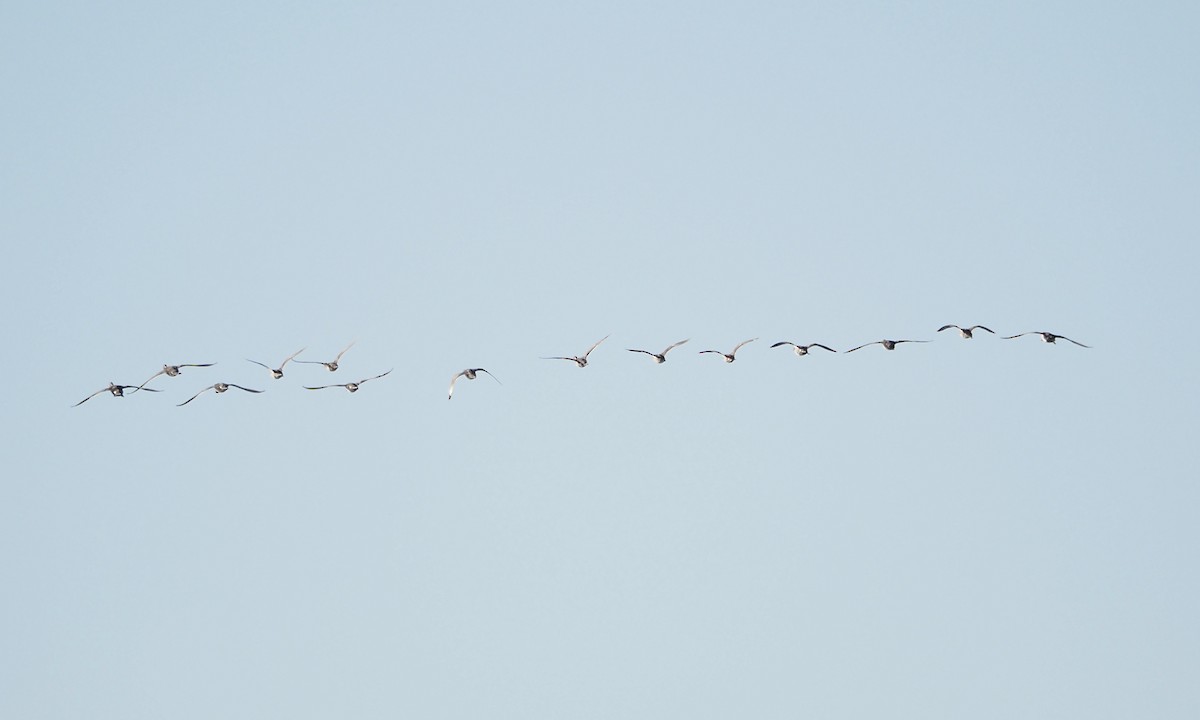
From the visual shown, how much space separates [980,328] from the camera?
4724 inches

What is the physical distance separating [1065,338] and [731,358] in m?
15.1

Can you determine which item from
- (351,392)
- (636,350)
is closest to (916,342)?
(636,350)

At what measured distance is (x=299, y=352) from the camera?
118 metres

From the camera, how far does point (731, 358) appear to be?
123 m

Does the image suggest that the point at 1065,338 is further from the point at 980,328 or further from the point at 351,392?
the point at 351,392

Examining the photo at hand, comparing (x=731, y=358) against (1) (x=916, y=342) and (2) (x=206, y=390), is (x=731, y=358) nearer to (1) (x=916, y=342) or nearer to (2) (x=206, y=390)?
(1) (x=916, y=342)

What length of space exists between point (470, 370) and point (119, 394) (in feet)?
57.2

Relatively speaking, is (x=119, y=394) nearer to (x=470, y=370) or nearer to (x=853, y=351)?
(x=470, y=370)

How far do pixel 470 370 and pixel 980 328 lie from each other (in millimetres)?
22436

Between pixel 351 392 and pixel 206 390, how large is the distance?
655 centimetres

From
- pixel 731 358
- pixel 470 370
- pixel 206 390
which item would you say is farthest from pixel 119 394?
pixel 731 358

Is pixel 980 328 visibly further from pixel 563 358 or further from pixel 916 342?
pixel 563 358

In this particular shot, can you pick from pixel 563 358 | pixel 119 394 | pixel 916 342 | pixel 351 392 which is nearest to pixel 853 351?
pixel 916 342

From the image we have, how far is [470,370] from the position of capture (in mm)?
117688
